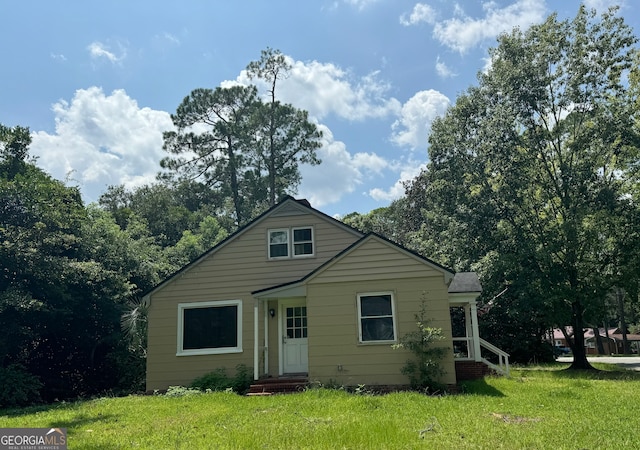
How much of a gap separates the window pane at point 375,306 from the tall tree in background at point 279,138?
20120 mm

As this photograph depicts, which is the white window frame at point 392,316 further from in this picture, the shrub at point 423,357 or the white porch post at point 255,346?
the white porch post at point 255,346

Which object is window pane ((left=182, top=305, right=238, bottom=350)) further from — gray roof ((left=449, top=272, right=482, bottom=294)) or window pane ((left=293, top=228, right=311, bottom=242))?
gray roof ((left=449, top=272, right=482, bottom=294))

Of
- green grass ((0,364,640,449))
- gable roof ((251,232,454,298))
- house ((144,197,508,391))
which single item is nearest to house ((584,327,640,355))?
house ((144,197,508,391))

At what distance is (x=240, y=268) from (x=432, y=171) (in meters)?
13.8

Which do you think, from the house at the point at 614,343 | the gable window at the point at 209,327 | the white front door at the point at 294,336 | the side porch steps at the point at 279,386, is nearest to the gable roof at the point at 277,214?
the gable window at the point at 209,327

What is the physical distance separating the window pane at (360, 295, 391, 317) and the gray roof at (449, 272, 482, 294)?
2.41 metres

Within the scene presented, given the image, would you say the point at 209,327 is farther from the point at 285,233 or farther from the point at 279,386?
the point at 285,233

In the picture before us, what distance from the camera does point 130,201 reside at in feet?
133

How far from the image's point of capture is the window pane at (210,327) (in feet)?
44.7

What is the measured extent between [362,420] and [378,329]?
3.99 m

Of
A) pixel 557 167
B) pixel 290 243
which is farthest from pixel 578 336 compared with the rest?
pixel 290 243

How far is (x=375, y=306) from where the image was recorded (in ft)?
37.8

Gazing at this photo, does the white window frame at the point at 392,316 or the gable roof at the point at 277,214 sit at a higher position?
the gable roof at the point at 277,214

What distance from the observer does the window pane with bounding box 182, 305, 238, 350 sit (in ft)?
44.7
